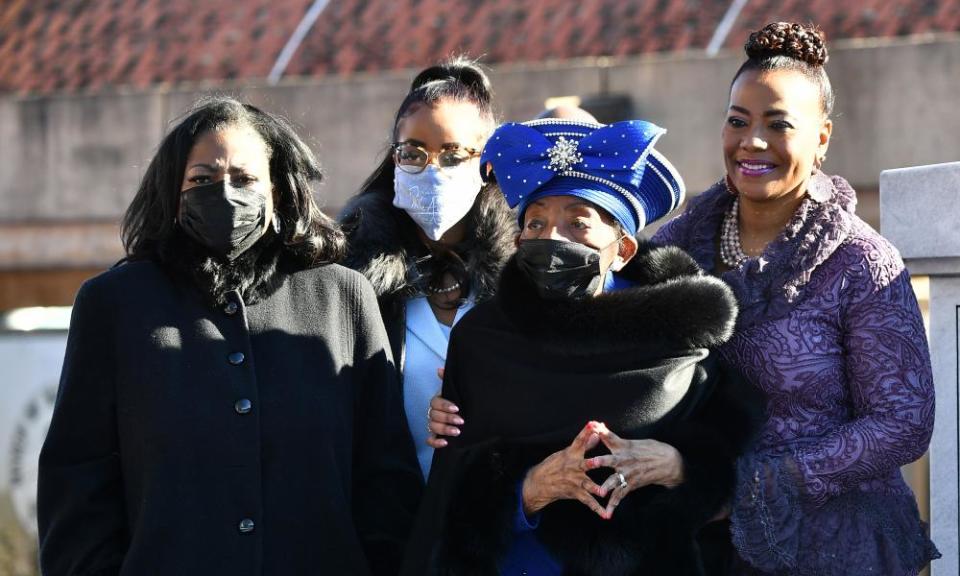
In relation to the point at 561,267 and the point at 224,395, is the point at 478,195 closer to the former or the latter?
the point at 561,267

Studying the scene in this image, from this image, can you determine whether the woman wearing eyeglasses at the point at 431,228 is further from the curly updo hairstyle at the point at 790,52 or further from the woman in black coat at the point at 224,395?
the curly updo hairstyle at the point at 790,52

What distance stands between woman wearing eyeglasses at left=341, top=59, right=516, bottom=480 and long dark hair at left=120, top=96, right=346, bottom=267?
31 centimetres

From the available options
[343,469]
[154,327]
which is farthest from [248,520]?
[154,327]

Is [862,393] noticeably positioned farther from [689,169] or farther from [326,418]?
[689,169]

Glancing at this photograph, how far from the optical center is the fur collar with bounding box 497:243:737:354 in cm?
302

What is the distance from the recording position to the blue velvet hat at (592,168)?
123 inches

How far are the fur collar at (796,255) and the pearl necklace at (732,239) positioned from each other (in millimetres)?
59

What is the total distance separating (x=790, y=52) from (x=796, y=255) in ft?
1.66

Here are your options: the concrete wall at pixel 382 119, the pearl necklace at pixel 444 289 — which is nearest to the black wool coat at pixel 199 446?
the pearl necklace at pixel 444 289

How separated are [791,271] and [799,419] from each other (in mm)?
352

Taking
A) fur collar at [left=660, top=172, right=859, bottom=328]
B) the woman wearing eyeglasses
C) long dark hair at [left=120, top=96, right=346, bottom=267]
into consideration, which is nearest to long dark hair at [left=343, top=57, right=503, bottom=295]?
the woman wearing eyeglasses

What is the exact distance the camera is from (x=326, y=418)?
317cm

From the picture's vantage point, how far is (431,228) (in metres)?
3.78

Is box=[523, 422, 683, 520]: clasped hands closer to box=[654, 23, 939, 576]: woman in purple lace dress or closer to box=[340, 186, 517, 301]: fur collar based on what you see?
box=[654, 23, 939, 576]: woman in purple lace dress
